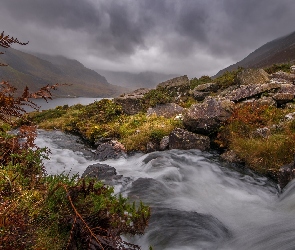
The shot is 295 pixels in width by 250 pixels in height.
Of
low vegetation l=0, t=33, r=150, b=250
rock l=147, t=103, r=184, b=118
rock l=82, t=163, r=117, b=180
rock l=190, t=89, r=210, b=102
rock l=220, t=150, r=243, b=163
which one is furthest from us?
rock l=190, t=89, r=210, b=102

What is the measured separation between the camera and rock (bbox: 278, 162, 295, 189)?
786 cm

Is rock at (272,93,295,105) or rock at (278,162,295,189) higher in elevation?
rock at (272,93,295,105)

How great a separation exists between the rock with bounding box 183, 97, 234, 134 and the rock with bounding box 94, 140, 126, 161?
12.5 ft

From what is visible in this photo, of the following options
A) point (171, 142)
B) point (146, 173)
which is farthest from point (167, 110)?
point (146, 173)

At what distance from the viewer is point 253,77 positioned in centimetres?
2038

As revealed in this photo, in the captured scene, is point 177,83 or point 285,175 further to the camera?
point 177,83

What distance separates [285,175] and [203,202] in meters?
2.93

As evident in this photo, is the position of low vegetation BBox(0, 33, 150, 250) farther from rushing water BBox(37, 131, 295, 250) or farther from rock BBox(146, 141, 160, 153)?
rock BBox(146, 141, 160, 153)

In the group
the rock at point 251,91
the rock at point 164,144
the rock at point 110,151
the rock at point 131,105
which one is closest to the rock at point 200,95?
the rock at point 131,105

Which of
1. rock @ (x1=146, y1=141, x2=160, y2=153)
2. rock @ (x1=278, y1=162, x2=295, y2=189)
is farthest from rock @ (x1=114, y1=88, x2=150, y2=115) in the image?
rock @ (x1=278, y1=162, x2=295, y2=189)

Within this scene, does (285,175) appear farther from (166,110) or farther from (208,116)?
(166,110)

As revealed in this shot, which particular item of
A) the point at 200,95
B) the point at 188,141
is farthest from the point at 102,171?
the point at 200,95

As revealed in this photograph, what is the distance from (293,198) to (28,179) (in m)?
6.59

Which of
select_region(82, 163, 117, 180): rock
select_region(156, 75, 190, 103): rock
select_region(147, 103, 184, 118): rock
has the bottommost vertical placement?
select_region(82, 163, 117, 180): rock
